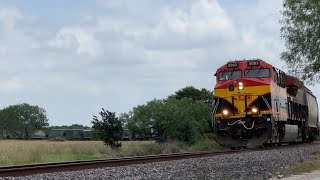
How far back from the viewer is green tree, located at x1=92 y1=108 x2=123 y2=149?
3100 cm

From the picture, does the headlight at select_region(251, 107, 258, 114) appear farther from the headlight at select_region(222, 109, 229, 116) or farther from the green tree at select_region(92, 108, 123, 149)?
the green tree at select_region(92, 108, 123, 149)

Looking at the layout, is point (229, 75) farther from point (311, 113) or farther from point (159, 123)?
point (159, 123)

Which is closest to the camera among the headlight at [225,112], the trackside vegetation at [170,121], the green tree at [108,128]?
the headlight at [225,112]

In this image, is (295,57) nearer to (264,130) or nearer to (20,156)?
(264,130)

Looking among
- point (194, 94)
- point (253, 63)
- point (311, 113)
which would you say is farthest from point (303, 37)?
point (194, 94)

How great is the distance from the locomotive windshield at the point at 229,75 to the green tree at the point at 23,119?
94245 mm

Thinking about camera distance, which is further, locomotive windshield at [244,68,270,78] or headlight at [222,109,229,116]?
locomotive windshield at [244,68,270,78]

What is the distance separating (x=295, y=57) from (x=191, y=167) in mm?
15990

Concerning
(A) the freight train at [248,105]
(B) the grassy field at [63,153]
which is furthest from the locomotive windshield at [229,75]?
(B) the grassy field at [63,153]

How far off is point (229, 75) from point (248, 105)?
7.53 ft

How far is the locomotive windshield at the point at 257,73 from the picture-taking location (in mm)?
26828

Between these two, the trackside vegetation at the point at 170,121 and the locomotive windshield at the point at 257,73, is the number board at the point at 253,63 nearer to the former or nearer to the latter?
the locomotive windshield at the point at 257,73

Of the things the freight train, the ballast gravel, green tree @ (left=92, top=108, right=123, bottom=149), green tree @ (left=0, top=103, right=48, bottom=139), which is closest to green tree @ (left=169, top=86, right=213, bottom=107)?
green tree @ (left=0, top=103, right=48, bottom=139)

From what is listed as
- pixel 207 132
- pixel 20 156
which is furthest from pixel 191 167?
pixel 207 132
